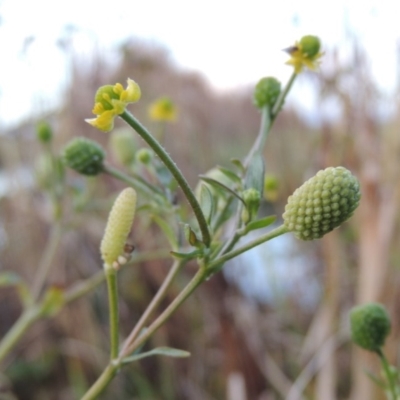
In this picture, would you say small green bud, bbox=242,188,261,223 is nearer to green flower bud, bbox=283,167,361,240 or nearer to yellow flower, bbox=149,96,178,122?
green flower bud, bbox=283,167,361,240

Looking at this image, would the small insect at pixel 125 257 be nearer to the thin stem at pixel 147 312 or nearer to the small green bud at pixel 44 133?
the thin stem at pixel 147 312

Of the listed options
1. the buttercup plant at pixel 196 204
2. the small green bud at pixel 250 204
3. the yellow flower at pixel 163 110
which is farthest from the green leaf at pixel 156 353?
the yellow flower at pixel 163 110

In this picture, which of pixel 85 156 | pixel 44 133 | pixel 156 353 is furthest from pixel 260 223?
pixel 44 133

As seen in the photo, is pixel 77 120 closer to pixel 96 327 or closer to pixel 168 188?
pixel 96 327

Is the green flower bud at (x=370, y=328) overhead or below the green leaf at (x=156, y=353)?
overhead

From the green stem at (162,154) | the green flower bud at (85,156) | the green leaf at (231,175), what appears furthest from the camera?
the green flower bud at (85,156)

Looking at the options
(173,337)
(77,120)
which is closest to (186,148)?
(77,120)
